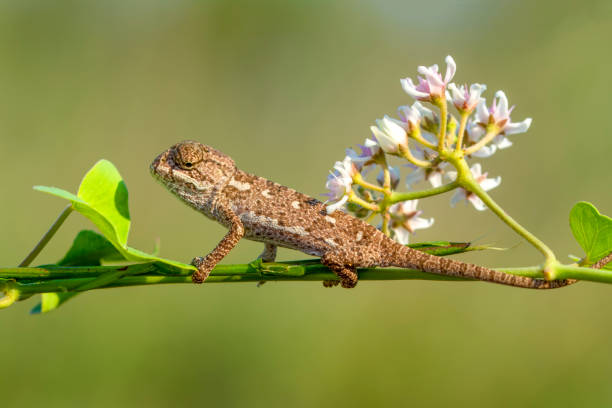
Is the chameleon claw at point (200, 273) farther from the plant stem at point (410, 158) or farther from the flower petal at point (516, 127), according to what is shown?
the flower petal at point (516, 127)

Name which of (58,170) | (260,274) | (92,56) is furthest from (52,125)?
(260,274)

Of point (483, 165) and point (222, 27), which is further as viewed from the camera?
point (222, 27)

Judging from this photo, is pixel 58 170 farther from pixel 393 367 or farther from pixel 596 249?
pixel 596 249

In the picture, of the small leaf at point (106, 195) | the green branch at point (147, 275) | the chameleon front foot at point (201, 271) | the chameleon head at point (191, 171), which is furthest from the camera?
the chameleon head at point (191, 171)

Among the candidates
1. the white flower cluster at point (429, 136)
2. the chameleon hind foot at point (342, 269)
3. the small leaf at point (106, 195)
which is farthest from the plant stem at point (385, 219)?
the small leaf at point (106, 195)

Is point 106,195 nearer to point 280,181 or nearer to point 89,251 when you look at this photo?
point 89,251

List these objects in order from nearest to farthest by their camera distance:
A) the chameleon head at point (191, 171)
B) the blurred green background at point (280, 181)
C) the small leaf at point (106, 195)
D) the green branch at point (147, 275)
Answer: the green branch at point (147, 275) < the small leaf at point (106, 195) < the chameleon head at point (191, 171) < the blurred green background at point (280, 181)
